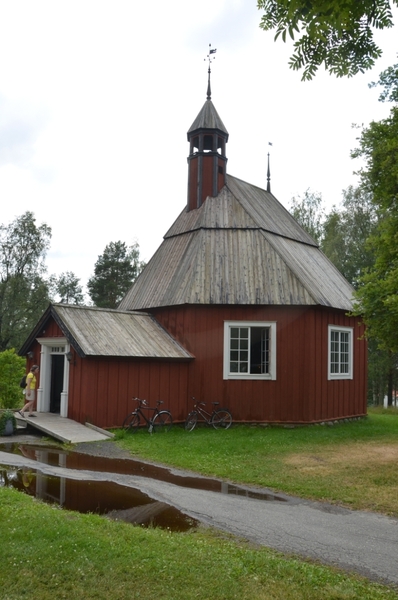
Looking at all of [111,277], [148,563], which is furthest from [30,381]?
[111,277]

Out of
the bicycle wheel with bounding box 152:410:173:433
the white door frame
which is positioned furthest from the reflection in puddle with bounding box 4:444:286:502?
the white door frame

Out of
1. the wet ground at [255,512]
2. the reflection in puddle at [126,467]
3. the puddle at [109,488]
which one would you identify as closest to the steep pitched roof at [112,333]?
the reflection in puddle at [126,467]

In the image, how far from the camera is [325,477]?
945cm

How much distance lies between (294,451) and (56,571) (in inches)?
318

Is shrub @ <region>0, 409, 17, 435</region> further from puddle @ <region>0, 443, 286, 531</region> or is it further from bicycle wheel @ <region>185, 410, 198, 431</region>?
bicycle wheel @ <region>185, 410, 198, 431</region>

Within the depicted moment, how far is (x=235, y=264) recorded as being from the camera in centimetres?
1700

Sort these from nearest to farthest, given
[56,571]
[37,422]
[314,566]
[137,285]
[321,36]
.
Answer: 1. [321,36]
2. [56,571]
3. [314,566]
4. [37,422]
5. [137,285]

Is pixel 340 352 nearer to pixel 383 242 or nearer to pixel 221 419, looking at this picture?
pixel 221 419

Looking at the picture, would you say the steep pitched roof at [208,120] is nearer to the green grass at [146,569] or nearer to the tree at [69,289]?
the green grass at [146,569]

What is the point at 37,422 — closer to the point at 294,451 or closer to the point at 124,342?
the point at 124,342

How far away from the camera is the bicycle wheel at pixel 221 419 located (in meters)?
15.5

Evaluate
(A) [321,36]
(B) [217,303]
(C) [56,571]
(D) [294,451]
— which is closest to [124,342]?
(B) [217,303]

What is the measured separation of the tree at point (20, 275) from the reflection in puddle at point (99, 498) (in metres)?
30.0

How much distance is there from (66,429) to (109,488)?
5.22 metres
